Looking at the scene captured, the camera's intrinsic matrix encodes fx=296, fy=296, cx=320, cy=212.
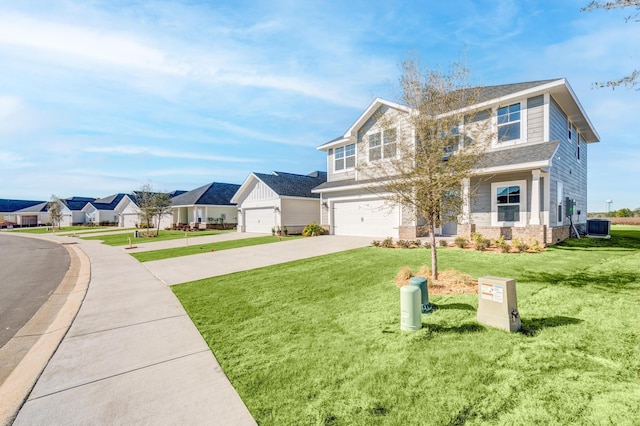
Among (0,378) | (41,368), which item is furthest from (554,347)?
(0,378)

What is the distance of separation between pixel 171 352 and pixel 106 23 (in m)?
9.27

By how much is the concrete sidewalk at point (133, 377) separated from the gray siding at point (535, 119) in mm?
15062

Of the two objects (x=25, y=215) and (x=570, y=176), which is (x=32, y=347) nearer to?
(x=570, y=176)

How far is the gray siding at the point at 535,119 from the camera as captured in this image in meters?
12.8

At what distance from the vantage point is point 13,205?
73875 millimetres

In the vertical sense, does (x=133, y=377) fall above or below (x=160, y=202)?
below

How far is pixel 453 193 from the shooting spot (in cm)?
758

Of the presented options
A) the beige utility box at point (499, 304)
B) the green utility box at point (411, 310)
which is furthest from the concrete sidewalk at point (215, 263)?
the beige utility box at point (499, 304)

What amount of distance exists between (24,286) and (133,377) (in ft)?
27.5

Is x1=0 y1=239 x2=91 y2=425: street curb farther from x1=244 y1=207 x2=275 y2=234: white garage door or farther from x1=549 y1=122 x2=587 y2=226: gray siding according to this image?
x1=244 y1=207 x2=275 y2=234: white garage door

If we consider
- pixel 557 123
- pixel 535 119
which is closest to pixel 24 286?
pixel 535 119

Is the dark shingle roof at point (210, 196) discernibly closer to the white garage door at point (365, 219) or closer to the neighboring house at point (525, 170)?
the white garage door at point (365, 219)

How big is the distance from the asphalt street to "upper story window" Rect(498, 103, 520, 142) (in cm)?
1713

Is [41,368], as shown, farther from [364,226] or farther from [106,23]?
[364,226]
